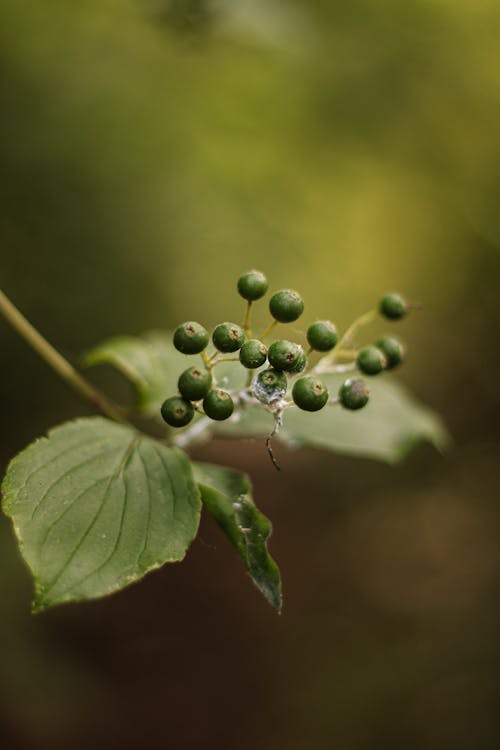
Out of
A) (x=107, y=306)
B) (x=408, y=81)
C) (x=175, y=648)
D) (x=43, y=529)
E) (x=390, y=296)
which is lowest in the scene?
(x=175, y=648)

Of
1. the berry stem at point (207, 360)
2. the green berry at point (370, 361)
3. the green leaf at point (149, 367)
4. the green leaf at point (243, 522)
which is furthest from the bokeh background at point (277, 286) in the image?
the green leaf at point (243, 522)

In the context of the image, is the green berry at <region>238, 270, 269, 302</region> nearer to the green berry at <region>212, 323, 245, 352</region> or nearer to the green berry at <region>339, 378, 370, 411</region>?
the green berry at <region>212, 323, 245, 352</region>

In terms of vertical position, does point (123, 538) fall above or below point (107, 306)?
above

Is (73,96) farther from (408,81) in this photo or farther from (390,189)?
(390,189)

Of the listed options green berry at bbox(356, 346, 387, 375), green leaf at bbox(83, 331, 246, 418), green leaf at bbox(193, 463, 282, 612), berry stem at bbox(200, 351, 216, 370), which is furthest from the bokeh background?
green leaf at bbox(193, 463, 282, 612)

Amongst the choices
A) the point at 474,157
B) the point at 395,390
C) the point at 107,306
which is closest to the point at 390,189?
the point at 474,157

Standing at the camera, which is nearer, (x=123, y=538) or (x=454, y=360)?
(x=123, y=538)

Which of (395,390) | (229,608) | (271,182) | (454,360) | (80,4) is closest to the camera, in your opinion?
(395,390)
